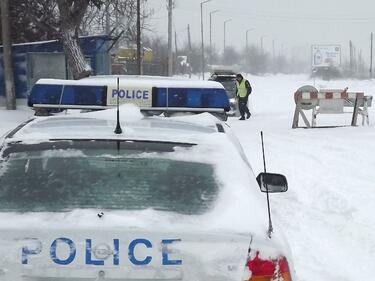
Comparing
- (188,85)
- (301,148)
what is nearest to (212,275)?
(188,85)

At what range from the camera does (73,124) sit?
142 inches

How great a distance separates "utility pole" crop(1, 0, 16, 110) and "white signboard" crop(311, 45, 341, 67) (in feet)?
211

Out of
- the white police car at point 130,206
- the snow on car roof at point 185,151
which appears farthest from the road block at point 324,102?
the white police car at point 130,206

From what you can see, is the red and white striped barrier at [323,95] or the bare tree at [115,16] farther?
the bare tree at [115,16]

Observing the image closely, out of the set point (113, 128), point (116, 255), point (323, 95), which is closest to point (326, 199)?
point (113, 128)

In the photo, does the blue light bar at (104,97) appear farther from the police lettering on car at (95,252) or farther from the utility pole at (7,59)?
the utility pole at (7,59)

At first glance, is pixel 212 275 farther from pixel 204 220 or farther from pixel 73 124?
pixel 73 124

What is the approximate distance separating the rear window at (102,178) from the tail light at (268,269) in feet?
1.23

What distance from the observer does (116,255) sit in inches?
97.5

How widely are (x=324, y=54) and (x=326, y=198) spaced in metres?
79.5

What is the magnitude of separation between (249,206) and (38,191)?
3.24 feet

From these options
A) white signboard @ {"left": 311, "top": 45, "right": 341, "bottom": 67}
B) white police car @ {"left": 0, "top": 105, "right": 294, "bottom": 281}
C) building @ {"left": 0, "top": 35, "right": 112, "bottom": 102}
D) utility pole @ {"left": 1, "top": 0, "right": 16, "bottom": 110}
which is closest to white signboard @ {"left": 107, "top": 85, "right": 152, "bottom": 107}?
white police car @ {"left": 0, "top": 105, "right": 294, "bottom": 281}

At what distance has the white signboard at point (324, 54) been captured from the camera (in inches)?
3236

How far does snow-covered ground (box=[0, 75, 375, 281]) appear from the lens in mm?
5570
